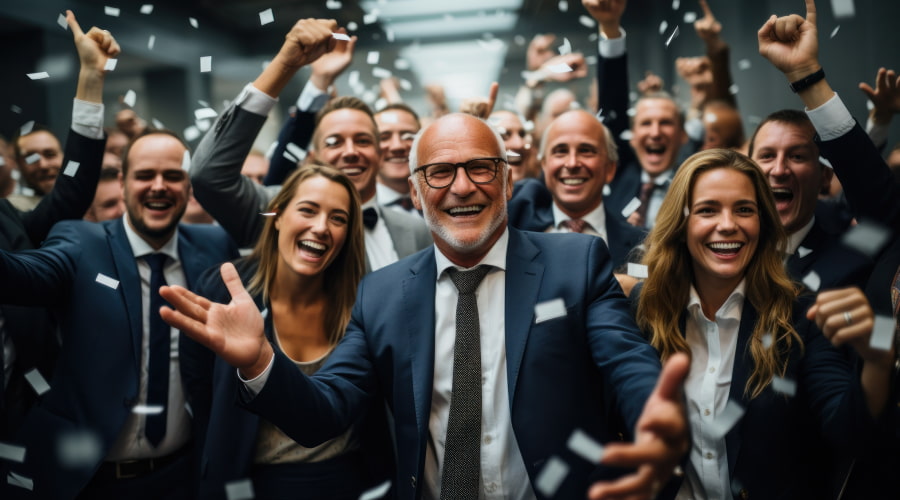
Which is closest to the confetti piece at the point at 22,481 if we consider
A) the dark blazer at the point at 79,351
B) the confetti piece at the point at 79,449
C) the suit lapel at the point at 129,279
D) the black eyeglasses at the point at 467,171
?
the dark blazer at the point at 79,351

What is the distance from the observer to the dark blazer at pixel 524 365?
2.00m

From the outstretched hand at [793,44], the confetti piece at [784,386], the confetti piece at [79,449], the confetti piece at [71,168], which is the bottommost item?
the confetti piece at [79,449]

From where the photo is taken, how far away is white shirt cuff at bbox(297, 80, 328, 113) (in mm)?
3742

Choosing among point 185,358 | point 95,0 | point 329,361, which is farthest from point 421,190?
point 95,0

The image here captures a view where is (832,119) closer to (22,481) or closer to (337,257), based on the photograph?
(337,257)

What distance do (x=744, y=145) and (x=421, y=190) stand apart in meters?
3.05

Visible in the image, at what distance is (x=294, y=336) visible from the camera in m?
2.70

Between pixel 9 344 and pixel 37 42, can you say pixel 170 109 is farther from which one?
pixel 9 344

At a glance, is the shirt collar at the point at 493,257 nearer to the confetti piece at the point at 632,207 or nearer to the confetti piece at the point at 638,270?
the confetti piece at the point at 638,270

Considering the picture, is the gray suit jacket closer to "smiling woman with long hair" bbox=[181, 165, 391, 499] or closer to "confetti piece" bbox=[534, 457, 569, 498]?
"smiling woman with long hair" bbox=[181, 165, 391, 499]

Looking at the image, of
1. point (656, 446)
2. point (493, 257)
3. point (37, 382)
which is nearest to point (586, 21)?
point (493, 257)

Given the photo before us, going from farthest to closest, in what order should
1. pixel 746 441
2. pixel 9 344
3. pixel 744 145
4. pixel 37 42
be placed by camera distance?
1. pixel 37 42
2. pixel 744 145
3. pixel 9 344
4. pixel 746 441

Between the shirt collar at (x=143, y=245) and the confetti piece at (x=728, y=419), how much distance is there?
Answer: 89.9 inches

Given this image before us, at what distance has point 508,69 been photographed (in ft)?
36.3
